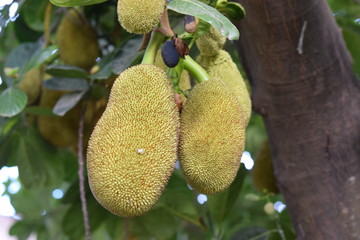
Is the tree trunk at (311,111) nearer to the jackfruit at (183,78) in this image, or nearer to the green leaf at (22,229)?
the jackfruit at (183,78)

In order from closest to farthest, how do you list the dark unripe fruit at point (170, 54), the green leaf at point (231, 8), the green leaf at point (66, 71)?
1. the dark unripe fruit at point (170, 54)
2. the green leaf at point (231, 8)
3. the green leaf at point (66, 71)

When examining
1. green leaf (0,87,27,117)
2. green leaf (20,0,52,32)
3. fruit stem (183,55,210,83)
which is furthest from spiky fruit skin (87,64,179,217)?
green leaf (20,0,52,32)

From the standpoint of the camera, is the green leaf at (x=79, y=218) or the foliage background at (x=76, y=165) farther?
the green leaf at (x=79, y=218)

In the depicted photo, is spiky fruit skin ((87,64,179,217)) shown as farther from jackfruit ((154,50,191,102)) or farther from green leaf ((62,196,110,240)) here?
green leaf ((62,196,110,240))

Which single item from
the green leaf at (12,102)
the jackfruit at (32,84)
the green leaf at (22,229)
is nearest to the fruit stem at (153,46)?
the green leaf at (12,102)

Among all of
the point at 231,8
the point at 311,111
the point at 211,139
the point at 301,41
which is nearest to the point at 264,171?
the point at 311,111

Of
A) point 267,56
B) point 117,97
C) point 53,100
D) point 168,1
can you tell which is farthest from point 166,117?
point 53,100

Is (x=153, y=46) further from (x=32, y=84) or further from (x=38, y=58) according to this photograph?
(x=32, y=84)
